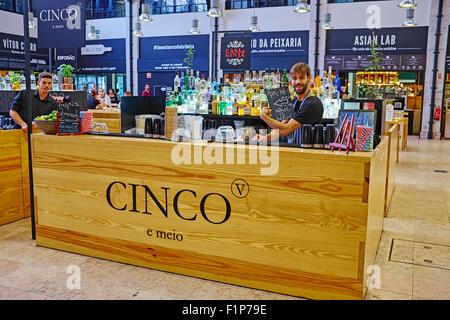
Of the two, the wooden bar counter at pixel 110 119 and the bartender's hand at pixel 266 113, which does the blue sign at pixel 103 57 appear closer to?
the wooden bar counter at pixel 110 119

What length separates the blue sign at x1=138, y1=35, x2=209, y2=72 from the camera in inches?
578

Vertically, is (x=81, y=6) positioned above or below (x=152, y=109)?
above

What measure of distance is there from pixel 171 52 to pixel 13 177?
11.7 meters

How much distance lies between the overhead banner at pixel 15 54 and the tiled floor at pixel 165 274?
39.9ft

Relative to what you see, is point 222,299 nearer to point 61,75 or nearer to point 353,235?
point 353,235

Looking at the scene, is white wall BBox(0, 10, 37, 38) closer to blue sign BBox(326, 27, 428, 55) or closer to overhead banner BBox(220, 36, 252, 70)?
blue sign BBox(326, 27, 428, 55)

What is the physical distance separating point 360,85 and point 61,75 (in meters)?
10.6

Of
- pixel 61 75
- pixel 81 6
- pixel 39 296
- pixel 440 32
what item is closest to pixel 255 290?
pixel 39 296

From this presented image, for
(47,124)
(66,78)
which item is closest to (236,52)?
(66,78)

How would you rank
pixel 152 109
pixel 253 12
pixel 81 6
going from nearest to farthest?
pixel 81 6, pixel 152 109, pixel 253 12

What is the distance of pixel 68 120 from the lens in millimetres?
3238

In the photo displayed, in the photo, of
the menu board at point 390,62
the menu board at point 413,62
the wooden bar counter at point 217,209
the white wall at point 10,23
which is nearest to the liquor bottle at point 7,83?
the wooden bar counter at point 217,209

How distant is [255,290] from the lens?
2.71 m

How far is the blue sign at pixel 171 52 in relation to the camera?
48.2 ft
